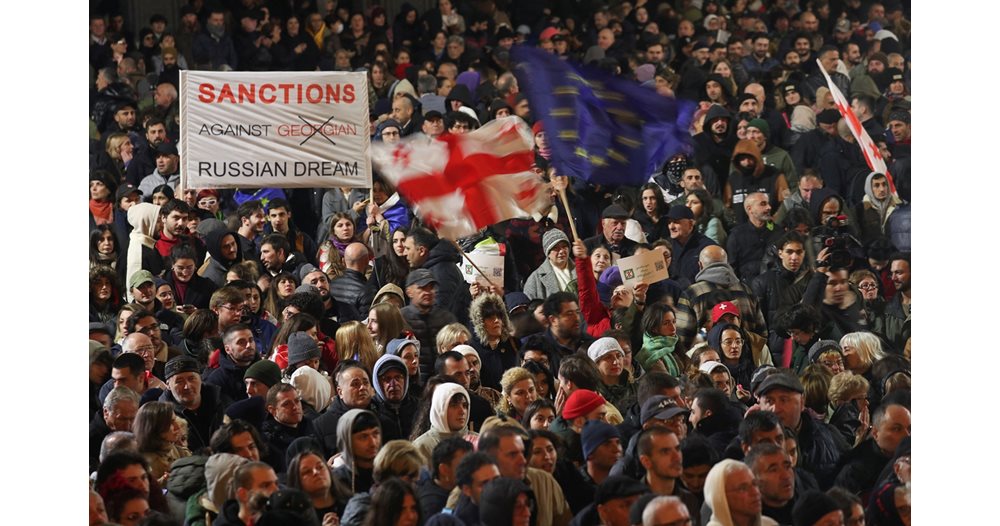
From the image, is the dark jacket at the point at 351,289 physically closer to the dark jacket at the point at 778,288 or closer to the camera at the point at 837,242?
the dark jacket at the point at 778,288

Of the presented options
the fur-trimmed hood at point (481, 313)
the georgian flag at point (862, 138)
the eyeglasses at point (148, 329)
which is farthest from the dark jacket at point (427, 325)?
the georgian flag at point (862, 138)

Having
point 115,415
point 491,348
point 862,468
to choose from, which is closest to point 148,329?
point 115,415

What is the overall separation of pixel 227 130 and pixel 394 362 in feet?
12.7

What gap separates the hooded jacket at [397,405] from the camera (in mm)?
11906

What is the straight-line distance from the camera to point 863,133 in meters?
15.8

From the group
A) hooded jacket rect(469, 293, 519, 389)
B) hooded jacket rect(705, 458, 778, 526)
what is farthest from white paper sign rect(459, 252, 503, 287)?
hooded jacket rect(705, 458, 778, 526)

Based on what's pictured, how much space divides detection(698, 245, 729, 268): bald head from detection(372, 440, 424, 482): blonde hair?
3.92m

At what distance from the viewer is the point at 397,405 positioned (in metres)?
12.0

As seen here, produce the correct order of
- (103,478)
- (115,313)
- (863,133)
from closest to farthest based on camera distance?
(103,478)
(115,313)
(863,133)

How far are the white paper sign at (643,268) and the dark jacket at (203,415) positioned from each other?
346cm

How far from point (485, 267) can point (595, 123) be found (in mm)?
1384

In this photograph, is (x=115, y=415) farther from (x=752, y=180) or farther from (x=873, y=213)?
(x=873, y=213)

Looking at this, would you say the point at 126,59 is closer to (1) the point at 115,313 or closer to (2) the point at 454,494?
(1) the point at 115,313

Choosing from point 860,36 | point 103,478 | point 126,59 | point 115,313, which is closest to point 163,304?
point 115,313
